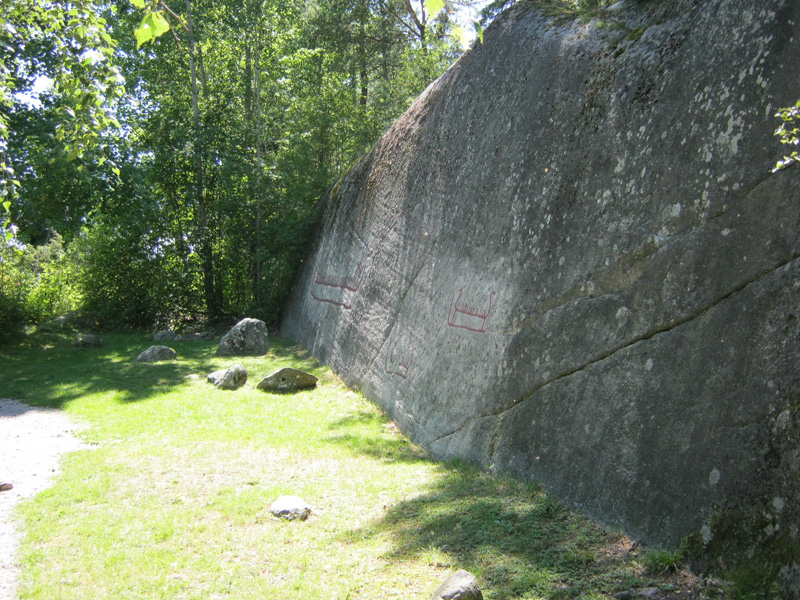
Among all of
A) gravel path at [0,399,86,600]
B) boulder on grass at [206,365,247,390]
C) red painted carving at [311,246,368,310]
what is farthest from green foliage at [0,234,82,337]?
boulder on grass at [206,365,247,390]

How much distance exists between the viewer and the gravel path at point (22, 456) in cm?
490

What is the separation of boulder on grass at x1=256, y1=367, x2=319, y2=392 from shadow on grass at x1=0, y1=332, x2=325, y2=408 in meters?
1.24

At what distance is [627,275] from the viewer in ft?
15.8

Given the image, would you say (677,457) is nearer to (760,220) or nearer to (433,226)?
(760,220)

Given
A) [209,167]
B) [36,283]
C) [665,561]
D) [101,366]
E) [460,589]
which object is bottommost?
[101,366]

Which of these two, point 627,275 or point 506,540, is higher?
point 627,275

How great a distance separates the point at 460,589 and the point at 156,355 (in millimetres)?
11500

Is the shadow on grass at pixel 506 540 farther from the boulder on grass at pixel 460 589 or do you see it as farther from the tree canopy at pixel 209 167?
the tree canopy at pixel 209 167

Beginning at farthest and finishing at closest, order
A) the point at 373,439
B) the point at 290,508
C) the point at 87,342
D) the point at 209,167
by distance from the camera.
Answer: the point at 209,167 < the point at 87,342 < the point at 373,439 < the point at 290,508

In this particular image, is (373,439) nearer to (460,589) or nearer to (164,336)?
(460,589)

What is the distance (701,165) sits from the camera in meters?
4.37

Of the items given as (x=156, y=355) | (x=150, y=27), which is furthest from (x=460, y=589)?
(x=156, y=355)

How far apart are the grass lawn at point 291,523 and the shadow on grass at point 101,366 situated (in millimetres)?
2105

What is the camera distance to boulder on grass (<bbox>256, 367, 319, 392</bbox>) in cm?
1067
